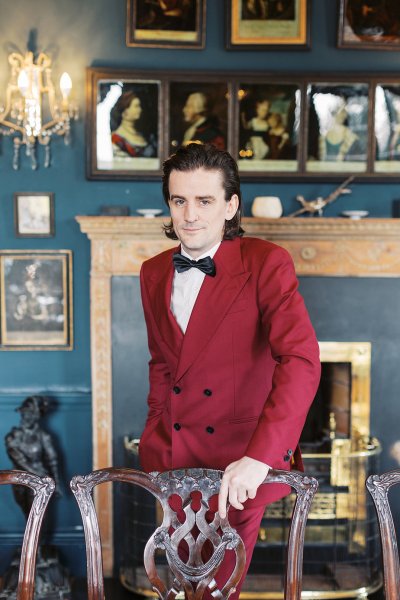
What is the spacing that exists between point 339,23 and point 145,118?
3.89 ft

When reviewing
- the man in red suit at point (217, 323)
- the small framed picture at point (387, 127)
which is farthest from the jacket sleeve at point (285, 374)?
the small framed picture at point (387, 127)

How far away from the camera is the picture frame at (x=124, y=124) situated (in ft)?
12.1

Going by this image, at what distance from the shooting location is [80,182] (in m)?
3.80

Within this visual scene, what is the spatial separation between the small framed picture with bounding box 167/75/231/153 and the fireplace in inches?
21.5

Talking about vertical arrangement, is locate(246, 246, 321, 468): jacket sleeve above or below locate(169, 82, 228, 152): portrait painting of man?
below

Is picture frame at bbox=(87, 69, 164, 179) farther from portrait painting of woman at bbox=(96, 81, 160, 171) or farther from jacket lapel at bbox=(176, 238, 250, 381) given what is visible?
jacket lapel at bbox=(176, 238, 250, 381)

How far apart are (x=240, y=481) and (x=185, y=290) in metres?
0.70

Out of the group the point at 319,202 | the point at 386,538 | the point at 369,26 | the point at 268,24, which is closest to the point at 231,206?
the point at 386,538

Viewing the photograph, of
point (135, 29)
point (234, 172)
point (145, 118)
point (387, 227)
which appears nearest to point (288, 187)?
point (387, 227)

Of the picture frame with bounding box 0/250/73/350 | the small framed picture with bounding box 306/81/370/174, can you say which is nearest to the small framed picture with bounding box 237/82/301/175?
the small framed picture with bounding box 306/81/370/174

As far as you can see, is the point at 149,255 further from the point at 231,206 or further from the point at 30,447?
the point at 231,206

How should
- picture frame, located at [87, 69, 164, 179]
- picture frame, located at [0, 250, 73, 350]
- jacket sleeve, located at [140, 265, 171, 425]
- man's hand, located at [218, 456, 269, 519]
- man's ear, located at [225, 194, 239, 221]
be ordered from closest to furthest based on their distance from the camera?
1. man's hand, located at [218, 456, 269, 519]
2. man's ear, located at [225, 194, 239, 221]
3. jacket sleeve, located at [140, 265, 171, 425]
4. picture frame, located at [87, 69, 164, 179]
5. picture frame, located at [0, 250, 73, 350]

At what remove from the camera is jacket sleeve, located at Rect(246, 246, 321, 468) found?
1.57 m

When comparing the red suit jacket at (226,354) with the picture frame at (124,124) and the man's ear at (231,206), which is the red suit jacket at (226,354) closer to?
the man's ear at (231,206)
